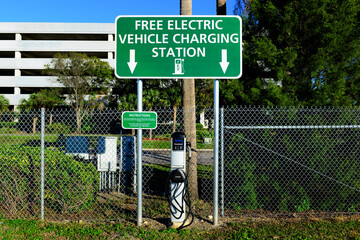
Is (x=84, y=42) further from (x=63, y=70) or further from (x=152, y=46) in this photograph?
(x=152, y=46)

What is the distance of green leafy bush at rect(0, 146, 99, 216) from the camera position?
4637mm

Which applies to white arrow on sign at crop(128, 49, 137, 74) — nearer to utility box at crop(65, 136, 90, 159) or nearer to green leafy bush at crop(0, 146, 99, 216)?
green leafy bush at crop(0, 146, 99, 216)

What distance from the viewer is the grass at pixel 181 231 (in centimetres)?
396

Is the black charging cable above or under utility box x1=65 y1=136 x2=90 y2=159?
under

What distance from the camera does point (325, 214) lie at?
15.8ft

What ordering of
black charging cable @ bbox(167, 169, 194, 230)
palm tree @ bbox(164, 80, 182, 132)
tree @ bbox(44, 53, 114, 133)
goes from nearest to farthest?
black charging cable @ bbox(167, 169, 194, 230) → palm tree @ bbox(164, 80, 182, 132) → tree @ bbox(44, 53, 114, 133)

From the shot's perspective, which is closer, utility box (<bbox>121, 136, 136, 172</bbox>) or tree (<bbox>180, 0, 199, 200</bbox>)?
tree (<bbox>180, 0, 199, 200</bbox>)

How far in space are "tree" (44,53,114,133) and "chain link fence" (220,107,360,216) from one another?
24901 millimetres

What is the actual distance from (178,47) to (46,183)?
3332mm

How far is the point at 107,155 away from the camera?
6.07m

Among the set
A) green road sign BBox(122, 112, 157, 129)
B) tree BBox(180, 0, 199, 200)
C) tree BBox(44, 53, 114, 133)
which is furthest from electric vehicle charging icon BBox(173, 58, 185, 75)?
tree BBox(44, 53, 114, 133)

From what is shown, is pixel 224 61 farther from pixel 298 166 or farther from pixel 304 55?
pixel 298 166

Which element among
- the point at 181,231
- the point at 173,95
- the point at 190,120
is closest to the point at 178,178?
the point at 181,231

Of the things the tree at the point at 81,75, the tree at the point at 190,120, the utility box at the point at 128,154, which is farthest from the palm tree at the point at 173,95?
the tree at the point at 190,120
